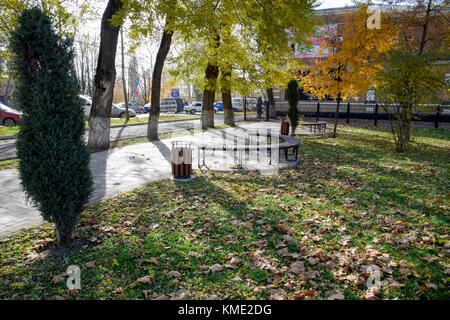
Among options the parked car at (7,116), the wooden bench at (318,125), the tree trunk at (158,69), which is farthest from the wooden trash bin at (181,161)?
the parked car at (7,116)

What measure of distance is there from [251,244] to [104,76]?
8034 millimetres

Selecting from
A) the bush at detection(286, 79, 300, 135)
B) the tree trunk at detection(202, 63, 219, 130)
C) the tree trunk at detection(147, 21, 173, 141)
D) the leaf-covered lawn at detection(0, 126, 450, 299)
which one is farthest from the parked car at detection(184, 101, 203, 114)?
the leaf-covered lawn at detection(0, 126, 450, 299)

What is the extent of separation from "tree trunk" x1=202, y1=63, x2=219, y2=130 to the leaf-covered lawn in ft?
35.0

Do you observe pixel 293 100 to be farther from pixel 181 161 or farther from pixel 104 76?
pixel 181 161

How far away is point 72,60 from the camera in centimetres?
364

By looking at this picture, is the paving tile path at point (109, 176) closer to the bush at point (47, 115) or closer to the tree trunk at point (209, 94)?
the bush at point (47, 115)

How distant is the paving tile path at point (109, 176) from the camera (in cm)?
490

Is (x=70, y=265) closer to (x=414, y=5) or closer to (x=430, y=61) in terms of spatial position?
(x=430, y=61)

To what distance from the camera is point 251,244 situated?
406 cm

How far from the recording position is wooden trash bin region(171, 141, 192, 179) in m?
7.01

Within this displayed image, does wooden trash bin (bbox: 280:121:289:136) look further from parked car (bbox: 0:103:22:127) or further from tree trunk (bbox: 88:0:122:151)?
parked car (bbox: 0:103:22:127)
